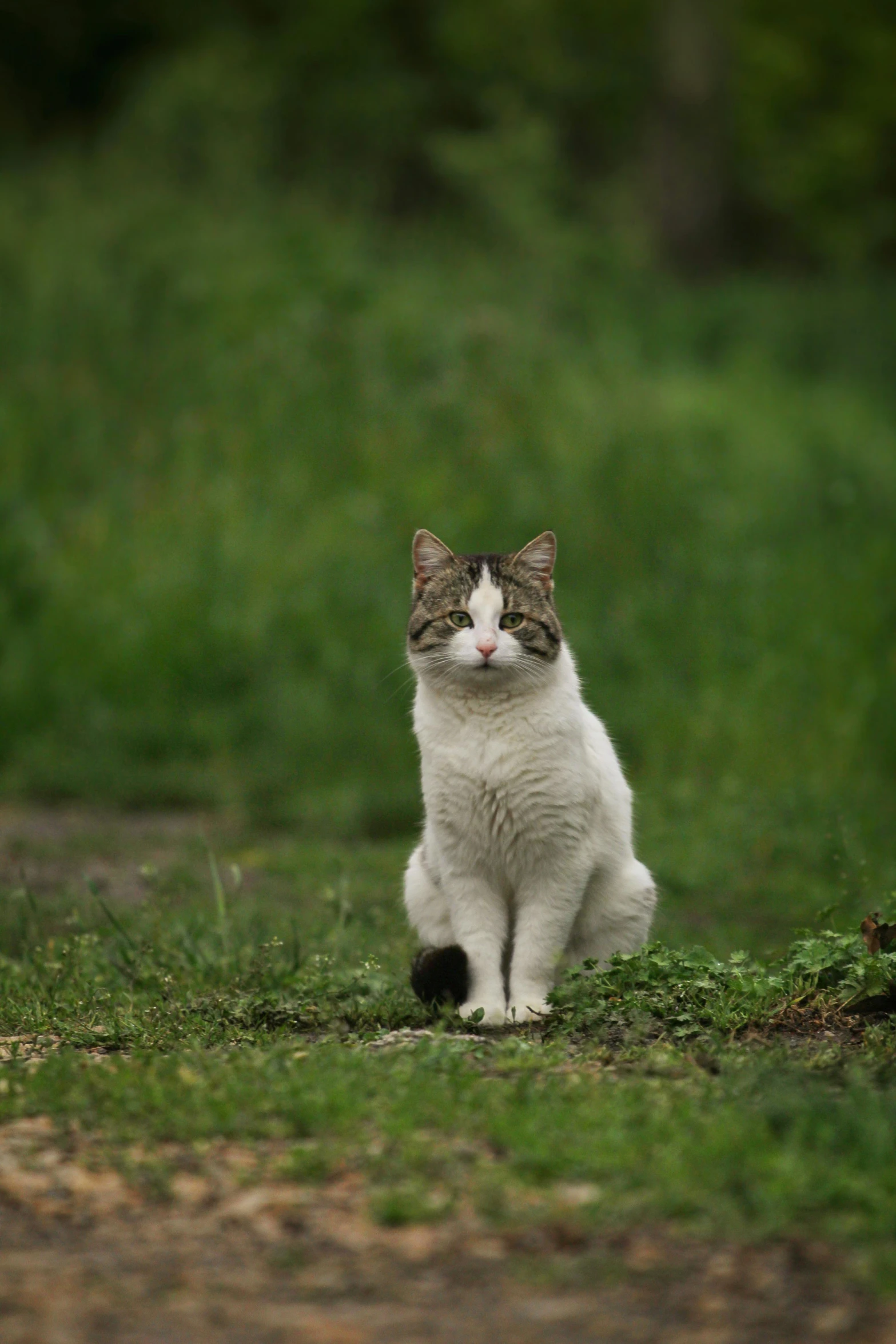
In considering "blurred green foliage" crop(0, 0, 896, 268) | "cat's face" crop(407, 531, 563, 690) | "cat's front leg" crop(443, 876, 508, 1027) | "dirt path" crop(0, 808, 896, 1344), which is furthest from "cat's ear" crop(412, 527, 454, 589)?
"blurred green foliage" crop(0, 0, 896, 268)

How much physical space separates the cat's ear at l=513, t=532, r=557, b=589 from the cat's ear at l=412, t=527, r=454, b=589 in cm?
25

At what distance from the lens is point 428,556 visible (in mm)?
5531

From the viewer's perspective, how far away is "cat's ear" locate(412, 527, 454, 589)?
18.0 feet

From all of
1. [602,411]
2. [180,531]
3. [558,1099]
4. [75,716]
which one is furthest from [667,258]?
[558,1099]

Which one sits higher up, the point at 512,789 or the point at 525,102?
the point at 525,102

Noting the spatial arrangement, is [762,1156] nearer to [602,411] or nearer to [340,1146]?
[340,1146]

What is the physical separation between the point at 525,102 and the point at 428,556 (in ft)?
57.4

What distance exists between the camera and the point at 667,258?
19.6 meters

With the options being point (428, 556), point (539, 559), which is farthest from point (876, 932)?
point (428, 556)

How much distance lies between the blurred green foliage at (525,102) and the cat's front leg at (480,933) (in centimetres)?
1308

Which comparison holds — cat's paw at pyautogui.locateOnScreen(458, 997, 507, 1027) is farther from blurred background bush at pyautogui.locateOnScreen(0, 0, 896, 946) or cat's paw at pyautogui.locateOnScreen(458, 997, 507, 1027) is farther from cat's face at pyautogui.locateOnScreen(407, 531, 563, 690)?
blurred background bush at pyautogui.locateOnScreen(0, 0, 896, 946)

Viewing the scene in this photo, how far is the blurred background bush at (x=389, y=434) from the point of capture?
1017 cm

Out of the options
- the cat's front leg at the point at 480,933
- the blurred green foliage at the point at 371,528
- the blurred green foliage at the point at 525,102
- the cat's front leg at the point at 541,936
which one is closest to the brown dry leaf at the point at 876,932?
the cat's front leg at the point at 541,936

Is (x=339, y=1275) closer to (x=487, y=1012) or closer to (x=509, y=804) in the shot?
(x=487, y=1012)
